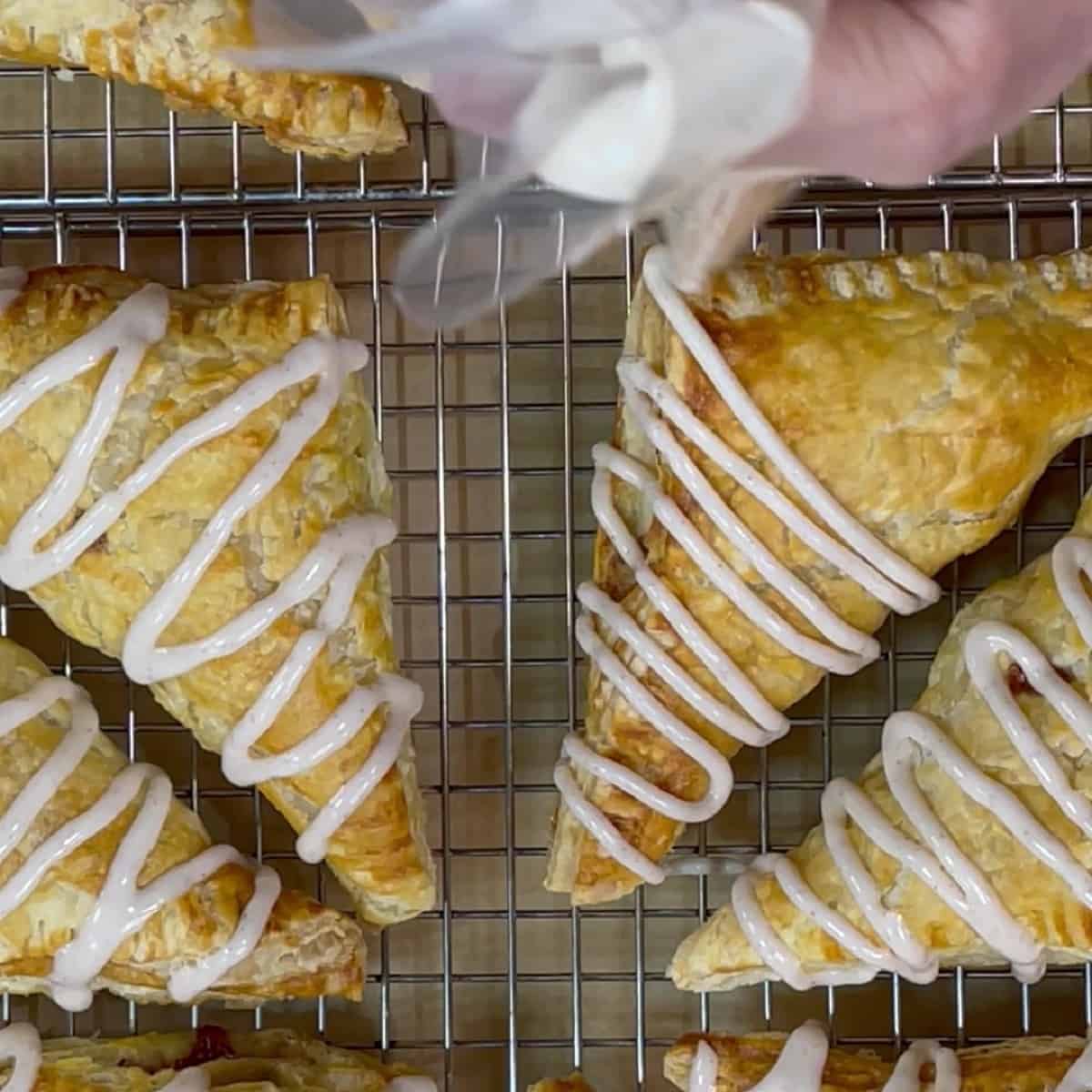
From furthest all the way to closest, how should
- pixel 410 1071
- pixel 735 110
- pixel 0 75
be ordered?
pixel 0 75, pixel 410 1071, pixel 735 110

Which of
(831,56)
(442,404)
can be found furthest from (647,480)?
(831,56)

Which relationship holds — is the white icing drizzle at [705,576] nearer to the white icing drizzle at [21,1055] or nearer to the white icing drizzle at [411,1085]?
the white icing drizzle at [411,1085]

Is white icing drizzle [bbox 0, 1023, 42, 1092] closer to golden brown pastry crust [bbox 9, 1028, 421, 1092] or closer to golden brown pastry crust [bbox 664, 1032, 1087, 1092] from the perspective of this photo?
golden brown pastry crust [bbox 9, 1028, 421, 1092]

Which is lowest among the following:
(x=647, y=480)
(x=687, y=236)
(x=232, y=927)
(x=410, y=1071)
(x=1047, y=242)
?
(x=410, y=1071)

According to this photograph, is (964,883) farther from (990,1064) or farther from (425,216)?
(425,216)

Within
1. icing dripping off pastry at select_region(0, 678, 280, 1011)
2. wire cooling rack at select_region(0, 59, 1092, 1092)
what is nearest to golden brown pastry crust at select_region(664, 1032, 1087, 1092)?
wire cooling rack at select_region(0, 59, 1092, 1092)

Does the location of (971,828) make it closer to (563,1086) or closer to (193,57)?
(563,1086)

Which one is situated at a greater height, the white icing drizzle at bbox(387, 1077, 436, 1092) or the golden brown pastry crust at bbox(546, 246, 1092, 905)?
the golden brown pastry crust at bbox(546, 246, 1092, 905)
